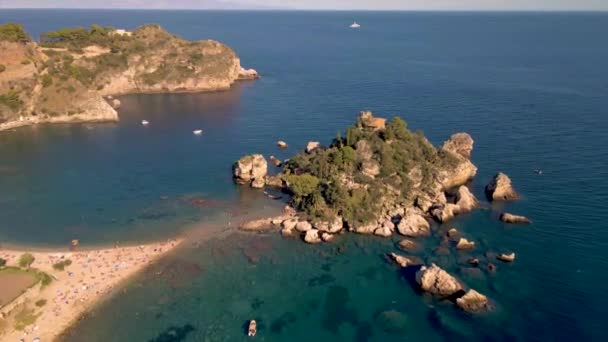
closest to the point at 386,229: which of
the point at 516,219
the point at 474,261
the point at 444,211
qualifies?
the point at 444,211

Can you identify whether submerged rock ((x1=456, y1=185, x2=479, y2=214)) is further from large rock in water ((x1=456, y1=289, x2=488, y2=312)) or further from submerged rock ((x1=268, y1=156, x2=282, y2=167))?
submerged rock ((x1=268, y1=156, x2=282, y2=167))

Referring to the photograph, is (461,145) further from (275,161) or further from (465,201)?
(275,161)

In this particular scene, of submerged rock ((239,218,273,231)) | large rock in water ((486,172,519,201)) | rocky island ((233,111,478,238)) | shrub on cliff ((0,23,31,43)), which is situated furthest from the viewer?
shrub on cliff ((0,23,31,43))

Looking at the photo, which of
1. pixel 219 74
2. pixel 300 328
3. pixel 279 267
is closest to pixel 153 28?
pixel 219 74

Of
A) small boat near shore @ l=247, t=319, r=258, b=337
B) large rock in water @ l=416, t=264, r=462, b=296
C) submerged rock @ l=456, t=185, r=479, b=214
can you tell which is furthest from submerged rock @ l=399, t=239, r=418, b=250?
small boat near shore @ l=247, t=319, r=258, b=337

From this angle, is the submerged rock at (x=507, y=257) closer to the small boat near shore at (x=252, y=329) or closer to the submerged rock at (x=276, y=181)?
the small boat near shore at (x=252, y=329)

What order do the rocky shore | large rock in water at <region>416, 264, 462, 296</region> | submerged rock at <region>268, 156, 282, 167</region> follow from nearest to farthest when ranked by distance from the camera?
large rock in water at <region>416, 264, 462, 296</region>, the rocky shore, submerged rock at <region>268, 156, 282, 167</region>
